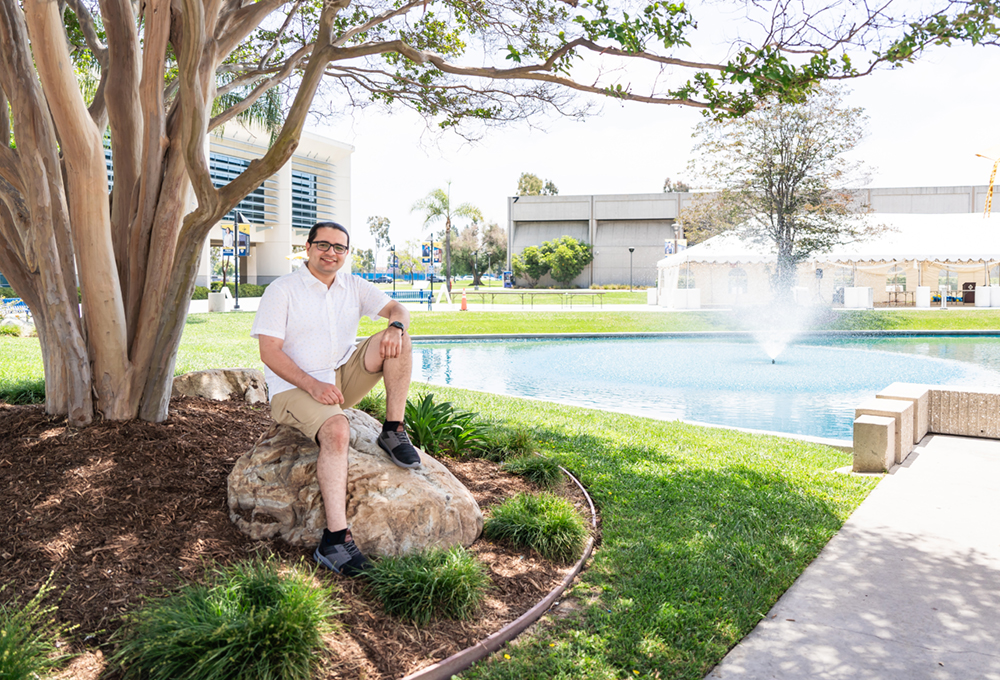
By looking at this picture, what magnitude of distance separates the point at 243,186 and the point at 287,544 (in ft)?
7.45

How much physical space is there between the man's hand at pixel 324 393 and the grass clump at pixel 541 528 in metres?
1.27

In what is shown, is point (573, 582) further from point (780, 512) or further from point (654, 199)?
point (654, 199)

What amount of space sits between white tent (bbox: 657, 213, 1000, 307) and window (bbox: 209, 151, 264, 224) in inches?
997

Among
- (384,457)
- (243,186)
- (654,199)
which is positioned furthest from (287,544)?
(654,199)

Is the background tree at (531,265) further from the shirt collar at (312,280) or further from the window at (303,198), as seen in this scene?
the shirt collar at (312,280)

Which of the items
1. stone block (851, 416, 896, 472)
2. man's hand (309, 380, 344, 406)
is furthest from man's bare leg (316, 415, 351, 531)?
stone block (851, 416, 896, 472)

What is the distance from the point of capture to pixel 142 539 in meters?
3.53

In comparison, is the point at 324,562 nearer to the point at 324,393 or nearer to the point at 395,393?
the point at 324,393

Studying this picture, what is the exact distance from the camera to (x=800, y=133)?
25422 millimetres

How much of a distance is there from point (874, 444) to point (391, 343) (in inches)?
172

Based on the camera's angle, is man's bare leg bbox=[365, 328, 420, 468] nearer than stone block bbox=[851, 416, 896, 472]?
Yes

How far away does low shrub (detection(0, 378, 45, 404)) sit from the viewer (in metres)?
6.47

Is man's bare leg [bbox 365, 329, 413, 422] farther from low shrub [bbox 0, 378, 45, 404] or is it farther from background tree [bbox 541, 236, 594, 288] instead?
background tree [bbox 541, 236, 594, 288]

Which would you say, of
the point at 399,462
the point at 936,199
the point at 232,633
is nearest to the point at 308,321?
the point at 399,462
